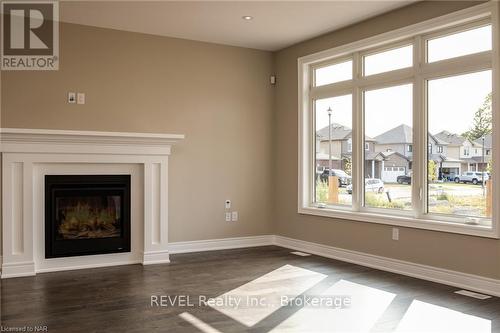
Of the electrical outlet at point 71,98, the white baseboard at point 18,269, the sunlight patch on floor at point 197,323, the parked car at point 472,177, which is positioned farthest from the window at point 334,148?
the white baseboard at point 18,269

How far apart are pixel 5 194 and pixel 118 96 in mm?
1662

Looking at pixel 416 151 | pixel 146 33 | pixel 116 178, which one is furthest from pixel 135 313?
pixel 146 33

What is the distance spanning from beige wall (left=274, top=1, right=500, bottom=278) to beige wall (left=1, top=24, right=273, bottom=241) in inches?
8.6

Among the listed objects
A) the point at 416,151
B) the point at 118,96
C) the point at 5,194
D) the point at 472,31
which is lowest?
the point at 5,194

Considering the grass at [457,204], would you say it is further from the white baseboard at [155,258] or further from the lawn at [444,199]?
the white baseboard at [155,258]

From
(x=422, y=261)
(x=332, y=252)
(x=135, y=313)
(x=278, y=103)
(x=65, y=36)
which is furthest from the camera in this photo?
(x=278, y=103)

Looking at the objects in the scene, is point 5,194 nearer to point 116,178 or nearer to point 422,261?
point 116,178

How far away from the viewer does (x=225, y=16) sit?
5219 millimetres

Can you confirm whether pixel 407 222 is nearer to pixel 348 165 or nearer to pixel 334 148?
pixel 348 165

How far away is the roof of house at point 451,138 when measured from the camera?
4.58m

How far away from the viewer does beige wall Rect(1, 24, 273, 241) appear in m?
5.39

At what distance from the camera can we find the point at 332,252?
5.84 m

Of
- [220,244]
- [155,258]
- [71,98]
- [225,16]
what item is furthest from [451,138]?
[71,98]

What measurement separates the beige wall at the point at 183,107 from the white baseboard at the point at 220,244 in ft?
0.25
